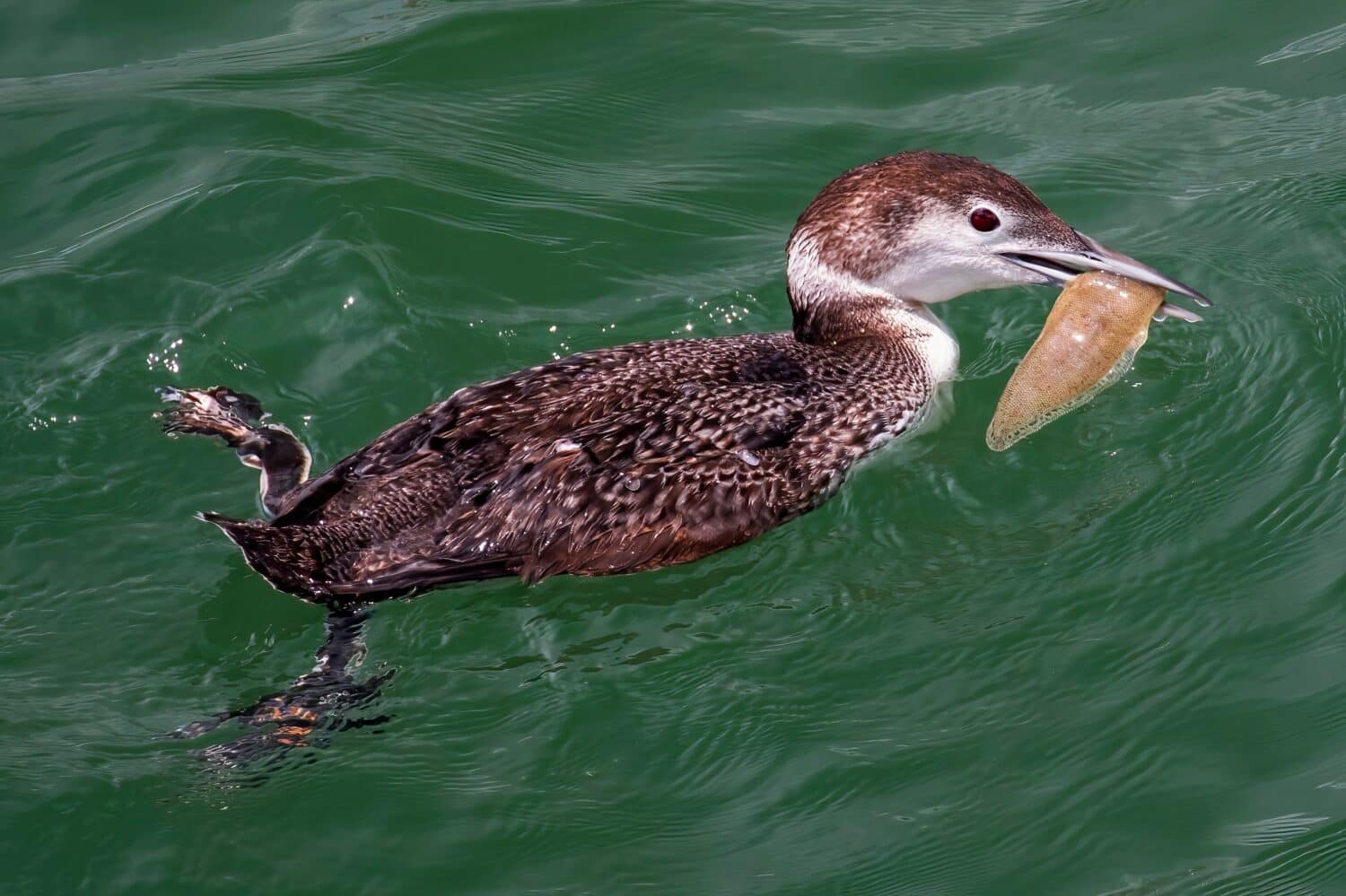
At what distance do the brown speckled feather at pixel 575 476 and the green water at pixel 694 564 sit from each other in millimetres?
244

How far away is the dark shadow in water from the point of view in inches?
228

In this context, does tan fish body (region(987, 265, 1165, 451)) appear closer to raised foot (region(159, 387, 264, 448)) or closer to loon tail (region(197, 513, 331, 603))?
loon tail (region(197, 513, 331, 603))

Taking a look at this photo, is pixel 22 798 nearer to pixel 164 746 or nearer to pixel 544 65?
pixel 164 746

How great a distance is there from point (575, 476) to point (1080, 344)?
6.92 feet

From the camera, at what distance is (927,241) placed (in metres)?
7.22

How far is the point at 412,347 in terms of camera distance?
25.7ft

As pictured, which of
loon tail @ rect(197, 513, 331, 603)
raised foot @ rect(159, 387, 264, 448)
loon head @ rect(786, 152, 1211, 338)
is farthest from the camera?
raised foot @ rect(159, 387, 264, 448)

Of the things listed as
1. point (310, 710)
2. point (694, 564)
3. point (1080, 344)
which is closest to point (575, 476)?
point (694, 564)

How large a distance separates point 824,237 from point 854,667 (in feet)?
6.76

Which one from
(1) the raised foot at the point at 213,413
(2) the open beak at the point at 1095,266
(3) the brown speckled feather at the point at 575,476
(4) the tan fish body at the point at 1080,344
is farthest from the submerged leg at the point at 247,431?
(2) the open beak at the point at 1095,266

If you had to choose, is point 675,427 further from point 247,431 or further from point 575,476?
point 247,431

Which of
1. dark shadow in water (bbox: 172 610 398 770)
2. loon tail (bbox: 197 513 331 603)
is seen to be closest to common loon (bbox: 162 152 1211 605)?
loon tail (bbox: 197 513 331 603)

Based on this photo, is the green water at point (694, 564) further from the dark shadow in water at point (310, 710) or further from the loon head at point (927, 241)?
the loon head at point (927, 241)

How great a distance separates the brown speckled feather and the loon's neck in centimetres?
51
